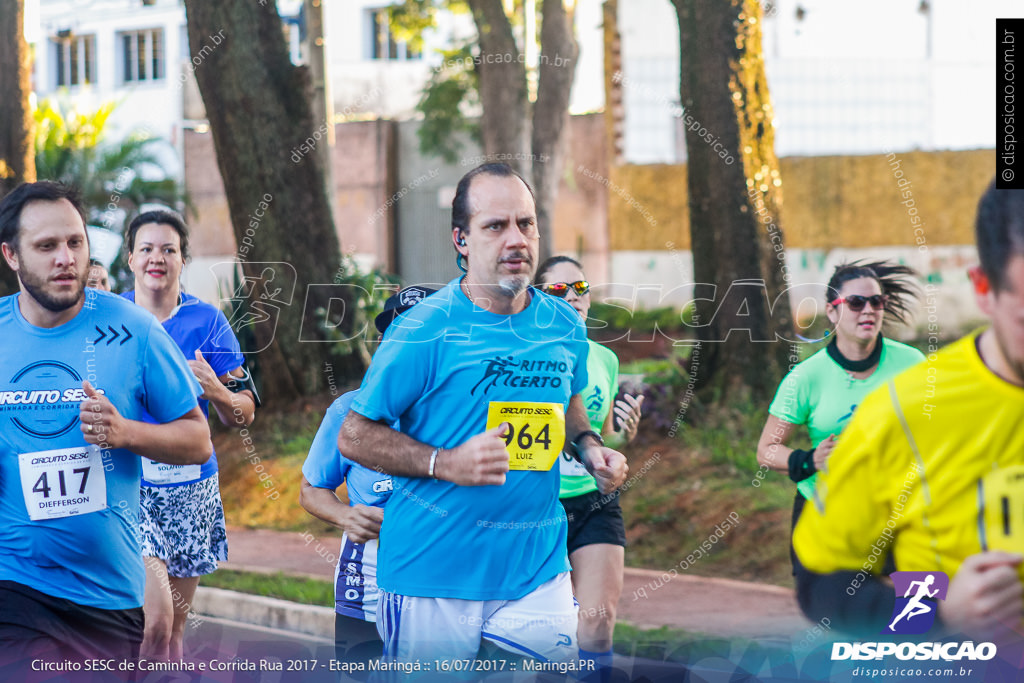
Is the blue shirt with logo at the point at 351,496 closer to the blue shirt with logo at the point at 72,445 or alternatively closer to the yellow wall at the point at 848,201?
the blue shirt with logo at the point at 72,445

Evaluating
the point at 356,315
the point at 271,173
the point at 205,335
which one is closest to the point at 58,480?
the point at 205,335

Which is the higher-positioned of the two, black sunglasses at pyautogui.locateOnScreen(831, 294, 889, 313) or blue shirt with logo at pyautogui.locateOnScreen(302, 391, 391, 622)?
black sunglasses at pyautogui.locateOnScreen(831, 294, 889, 313)

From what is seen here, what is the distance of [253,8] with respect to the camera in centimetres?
984

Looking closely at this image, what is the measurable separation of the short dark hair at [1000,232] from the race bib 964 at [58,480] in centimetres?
264

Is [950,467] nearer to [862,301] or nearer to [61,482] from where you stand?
[862,301]

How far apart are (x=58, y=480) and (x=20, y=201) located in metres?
0.92

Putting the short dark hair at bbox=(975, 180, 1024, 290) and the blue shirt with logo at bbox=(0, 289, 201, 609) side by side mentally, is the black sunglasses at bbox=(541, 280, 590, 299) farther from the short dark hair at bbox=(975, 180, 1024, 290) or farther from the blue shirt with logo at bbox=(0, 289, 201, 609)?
the short dark hair at bbox=(975, 180, 1024, 290)

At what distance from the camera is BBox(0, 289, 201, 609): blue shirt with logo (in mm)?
3463

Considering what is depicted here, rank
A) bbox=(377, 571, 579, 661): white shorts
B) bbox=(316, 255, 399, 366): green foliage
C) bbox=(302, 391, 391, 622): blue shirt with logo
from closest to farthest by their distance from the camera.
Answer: bbox=(377, 571, 579, 661): white shorts → bbox=(302, 391, 391, 622): blue shirt with logo → bbox=(316, 255, 399, 366): green foliage

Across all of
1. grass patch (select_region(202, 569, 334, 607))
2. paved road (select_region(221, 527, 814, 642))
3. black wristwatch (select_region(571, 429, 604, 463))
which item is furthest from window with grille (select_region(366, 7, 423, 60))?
black wristwatch (select_region(571, 429, 604, 463))

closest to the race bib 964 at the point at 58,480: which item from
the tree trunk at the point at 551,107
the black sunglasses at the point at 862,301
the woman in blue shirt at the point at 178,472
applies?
the woman in blue shirt at the point at 178,472

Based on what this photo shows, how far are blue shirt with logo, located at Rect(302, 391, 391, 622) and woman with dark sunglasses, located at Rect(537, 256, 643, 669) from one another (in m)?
1.00

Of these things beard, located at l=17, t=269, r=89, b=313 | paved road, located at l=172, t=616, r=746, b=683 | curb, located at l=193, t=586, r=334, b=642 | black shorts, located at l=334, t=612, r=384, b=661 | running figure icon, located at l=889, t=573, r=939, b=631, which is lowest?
curb, located at l=193, t=586, r=334, b=642

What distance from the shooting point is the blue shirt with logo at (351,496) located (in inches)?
153
